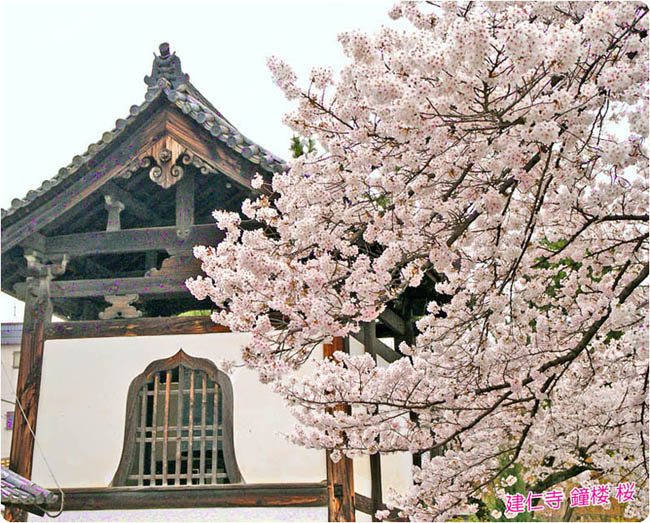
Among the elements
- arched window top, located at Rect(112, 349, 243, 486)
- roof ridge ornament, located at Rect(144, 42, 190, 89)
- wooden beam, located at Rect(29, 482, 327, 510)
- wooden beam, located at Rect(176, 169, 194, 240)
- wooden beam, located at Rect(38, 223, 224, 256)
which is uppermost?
roof ridge ornament, located at Rect(144, 42, 190, 89)

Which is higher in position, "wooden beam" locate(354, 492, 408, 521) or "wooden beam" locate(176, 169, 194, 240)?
"wooden beam" locate(176, 169, 194, 240)

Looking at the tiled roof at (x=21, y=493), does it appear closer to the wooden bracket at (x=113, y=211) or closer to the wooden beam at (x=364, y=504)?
the wooden bracket at (x=113, y=211)

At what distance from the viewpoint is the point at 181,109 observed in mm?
6742

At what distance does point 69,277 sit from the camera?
25.3 feet

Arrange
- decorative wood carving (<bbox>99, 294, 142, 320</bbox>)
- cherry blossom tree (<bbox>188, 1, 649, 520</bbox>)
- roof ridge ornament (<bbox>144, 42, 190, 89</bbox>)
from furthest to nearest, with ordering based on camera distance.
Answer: decorative wood carving (<bbox>99, 294, 142, 320</bbox>), roof ridge ornament (<bbox>144, 42, 190, 89</bbox>), cherry blossom tree (<bbox>188, 1, 649, 520</bbox>)

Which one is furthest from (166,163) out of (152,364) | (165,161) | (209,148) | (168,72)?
(152,364)

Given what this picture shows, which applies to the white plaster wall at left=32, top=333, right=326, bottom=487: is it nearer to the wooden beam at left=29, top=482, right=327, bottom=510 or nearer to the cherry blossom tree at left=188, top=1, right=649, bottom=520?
the wooden beam at left=29, top=482, right=327, bottom=510

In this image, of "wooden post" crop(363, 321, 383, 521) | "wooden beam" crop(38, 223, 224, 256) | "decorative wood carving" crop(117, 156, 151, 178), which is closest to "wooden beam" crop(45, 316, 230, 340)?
"wooden beam" crop(38, 223, 224, 256)

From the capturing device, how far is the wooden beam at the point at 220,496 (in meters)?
6.25

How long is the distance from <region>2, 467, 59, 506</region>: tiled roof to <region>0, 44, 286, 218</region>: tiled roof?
A: 266 cm

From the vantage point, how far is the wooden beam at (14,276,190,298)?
6.83m

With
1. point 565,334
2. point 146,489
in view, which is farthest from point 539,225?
point 146,489

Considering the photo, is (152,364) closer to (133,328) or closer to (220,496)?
(133,328)

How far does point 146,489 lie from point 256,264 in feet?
9.60
